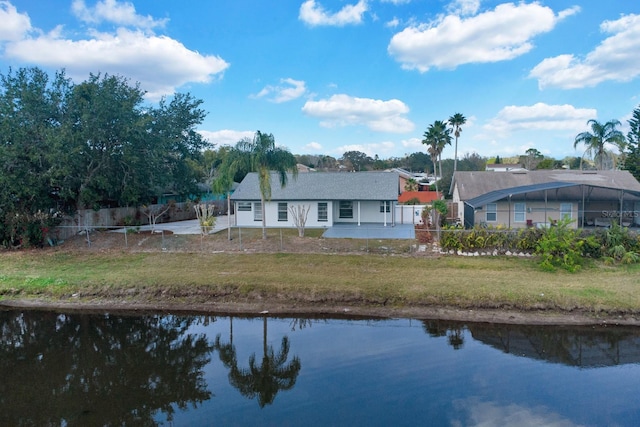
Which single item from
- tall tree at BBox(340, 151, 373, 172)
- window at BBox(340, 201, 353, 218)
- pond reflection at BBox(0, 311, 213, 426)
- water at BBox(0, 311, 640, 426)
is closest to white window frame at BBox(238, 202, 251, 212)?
window at BBox(340, 201, 353, 218)

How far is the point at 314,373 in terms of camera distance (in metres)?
9.55

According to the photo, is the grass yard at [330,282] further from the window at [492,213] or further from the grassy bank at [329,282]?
the window at [492,213]

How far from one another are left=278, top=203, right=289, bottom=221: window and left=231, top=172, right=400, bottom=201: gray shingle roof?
599 millimetres

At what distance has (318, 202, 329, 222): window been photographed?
88.9 feet

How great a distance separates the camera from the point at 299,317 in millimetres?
13414

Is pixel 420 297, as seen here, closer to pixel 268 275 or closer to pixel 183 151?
pixel 268 275

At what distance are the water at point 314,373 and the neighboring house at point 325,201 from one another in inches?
564

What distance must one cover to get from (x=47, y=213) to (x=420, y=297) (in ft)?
66.3

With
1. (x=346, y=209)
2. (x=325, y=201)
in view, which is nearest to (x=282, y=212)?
(x=325, y=201)

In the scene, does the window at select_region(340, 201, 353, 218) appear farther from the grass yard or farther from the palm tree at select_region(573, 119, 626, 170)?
the palm tree at select_region(573, 119, 626, 170)

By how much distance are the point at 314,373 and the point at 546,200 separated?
18850mm

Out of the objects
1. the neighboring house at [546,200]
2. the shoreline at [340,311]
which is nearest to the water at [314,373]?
the shoreline at [340,311]

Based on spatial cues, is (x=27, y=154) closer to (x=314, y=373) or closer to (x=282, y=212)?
(x=282, y=212)

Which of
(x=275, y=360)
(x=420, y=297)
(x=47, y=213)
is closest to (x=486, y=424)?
(x=275, y=360)
